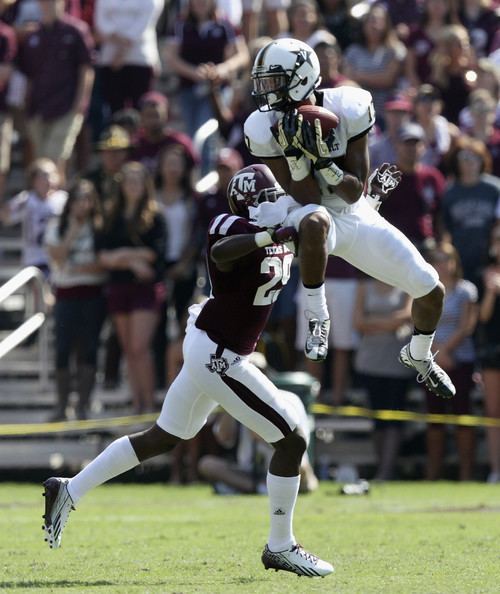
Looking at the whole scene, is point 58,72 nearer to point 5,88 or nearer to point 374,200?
point 5,88

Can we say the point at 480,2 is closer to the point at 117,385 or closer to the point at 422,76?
the point at 422,76

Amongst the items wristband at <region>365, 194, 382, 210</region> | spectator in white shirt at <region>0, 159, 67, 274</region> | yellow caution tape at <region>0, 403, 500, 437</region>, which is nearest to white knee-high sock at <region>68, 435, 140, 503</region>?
wristband at <region>365, 194, 382, 210</region>

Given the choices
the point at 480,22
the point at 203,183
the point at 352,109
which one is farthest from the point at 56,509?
the point at 480,22

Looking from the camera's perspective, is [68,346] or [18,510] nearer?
[18,510]

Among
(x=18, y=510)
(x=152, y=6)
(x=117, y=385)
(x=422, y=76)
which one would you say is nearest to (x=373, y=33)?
(x=422, y=76)

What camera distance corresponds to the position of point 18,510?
10.2 metres

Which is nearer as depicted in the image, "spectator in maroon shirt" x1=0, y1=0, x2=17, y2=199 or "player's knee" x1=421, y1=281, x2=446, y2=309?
"player's knee" x1=421, y1=281, x2=446, y2=309

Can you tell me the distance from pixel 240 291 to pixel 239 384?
1.50 ft

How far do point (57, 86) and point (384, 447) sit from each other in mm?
4826

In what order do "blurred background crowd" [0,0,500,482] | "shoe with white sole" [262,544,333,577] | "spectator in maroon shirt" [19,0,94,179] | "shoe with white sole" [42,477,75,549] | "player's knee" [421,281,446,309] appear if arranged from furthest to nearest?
"spectator in maroon shirt" [19,0,94,179] < "blurred background crowd" [0,0,500,482] < "player's knee" [421,281,446,309] < "shoe with white sole" [42,477,75,549] < "shoe with white sole" [262,544,333,577]

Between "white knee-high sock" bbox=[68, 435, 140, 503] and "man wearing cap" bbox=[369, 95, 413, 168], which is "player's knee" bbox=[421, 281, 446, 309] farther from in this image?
"man wearing cap" bbox=[369, 95, 413, 168]

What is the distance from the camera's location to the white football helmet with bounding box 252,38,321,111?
6910 millimetres

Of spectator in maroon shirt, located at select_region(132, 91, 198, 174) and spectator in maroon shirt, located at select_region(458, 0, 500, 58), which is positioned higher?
spectator in maroon shirt, located at select_region(458, 0, 500, 58)

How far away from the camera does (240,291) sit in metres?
6.96
